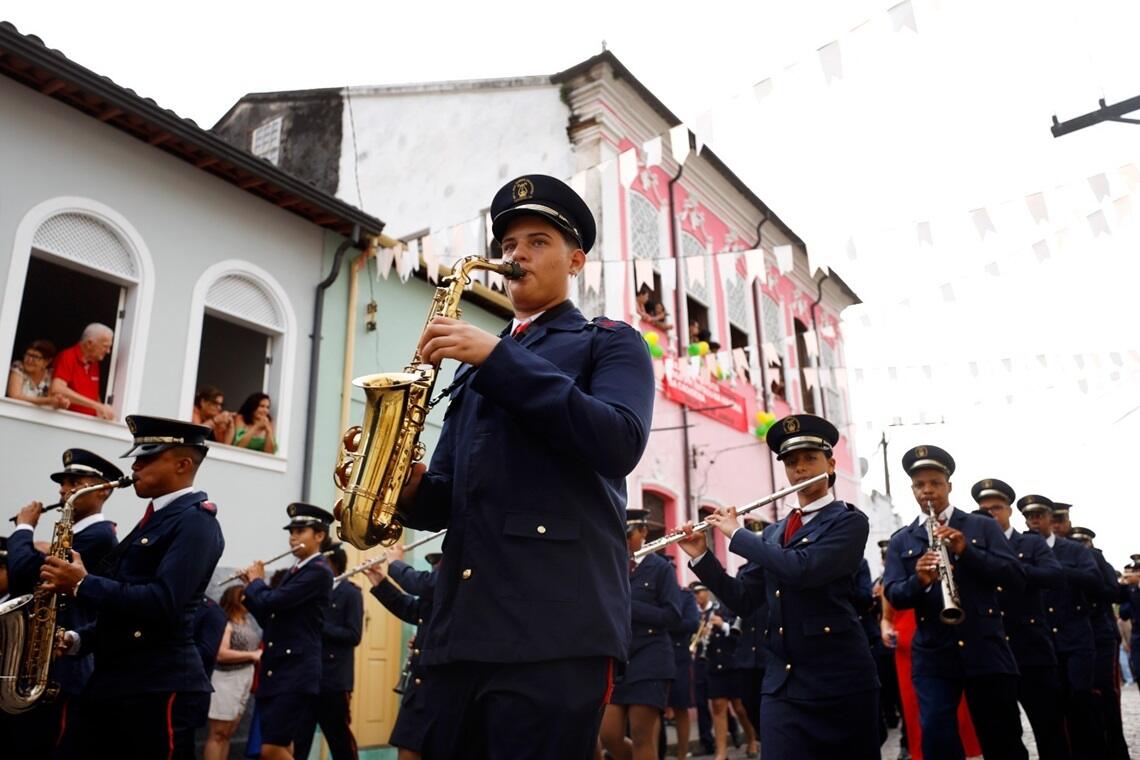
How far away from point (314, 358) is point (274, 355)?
476 mm

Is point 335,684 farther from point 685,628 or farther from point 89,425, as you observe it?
point 89,425

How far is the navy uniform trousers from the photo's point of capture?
5301 millimetres

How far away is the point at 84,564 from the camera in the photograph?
550 cm

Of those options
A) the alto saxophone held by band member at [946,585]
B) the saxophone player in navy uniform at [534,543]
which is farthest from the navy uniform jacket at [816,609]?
the saxophone player in navy uniform at [534,543]

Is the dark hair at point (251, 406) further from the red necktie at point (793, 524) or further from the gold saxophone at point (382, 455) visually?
the gold saxophone at point (382, 455)

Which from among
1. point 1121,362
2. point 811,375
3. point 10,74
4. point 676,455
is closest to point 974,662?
point 1121,362

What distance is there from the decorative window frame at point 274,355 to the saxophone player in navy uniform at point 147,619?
5477 millimetres

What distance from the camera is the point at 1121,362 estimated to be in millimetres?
12289

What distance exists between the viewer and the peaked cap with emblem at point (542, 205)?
2.52 meters

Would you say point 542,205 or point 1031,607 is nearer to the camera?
point 542,205

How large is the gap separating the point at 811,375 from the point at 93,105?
1320 cm

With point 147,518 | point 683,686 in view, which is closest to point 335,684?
point 147,518

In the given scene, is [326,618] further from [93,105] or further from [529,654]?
[529,654]

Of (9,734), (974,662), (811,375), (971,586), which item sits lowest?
(9,734)
